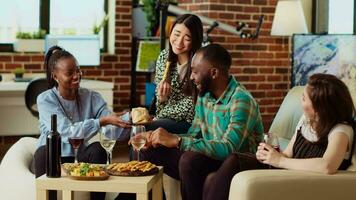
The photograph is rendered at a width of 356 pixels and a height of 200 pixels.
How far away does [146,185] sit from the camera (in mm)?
3115

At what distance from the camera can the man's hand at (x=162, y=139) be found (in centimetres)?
362

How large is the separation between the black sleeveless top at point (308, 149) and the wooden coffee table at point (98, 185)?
66 cm

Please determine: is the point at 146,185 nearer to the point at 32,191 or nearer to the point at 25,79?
the point at 32,191

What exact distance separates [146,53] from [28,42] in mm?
1139

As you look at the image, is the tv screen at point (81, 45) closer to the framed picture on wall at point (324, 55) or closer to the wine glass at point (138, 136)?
the framed picture on wall at point (324, 55)

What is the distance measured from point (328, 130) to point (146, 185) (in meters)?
0.80

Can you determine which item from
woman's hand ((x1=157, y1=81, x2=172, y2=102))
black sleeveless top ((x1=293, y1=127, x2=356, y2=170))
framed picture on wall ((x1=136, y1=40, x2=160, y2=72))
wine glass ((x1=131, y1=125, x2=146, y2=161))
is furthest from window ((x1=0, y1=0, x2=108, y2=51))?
black sleeveless top ((x1=293, y1=127, x2=356, y2=170))

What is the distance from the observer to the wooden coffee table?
3.12m

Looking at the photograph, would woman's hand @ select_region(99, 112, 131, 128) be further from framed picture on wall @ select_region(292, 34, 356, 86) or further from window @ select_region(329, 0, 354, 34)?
window @ select_region(329, 0, 354, 34)

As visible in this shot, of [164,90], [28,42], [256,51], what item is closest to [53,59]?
[164,90]

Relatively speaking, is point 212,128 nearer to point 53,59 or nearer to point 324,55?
point 53,59

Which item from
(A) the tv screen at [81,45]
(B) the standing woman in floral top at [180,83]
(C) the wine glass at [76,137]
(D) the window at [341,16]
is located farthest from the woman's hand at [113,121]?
(D) the window at [341,16]

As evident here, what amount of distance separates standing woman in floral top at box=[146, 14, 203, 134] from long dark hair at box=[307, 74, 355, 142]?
1.12m

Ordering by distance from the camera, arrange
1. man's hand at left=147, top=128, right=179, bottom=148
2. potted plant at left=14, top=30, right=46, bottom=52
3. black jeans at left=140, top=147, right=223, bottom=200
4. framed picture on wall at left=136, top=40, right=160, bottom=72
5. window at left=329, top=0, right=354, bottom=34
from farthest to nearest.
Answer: window at left=329, top=0, right=354, bottom=34 < framed picture on wall at left=136, top=40, right=160, bottom=72 < potted plant at left=14, top=30, right=46, bottom=52 < man's hand at left=147, top=128, right=179, bottom=148 < black jeans at left=140, top=147, right=223, bottom=200
